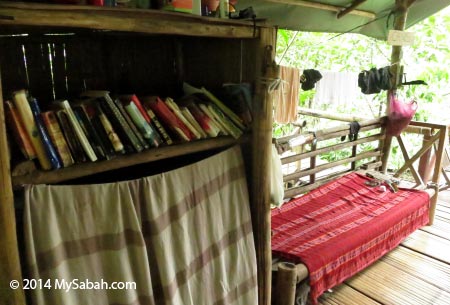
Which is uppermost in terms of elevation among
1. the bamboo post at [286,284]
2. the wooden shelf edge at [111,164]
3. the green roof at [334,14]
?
the green roof at [334,14]

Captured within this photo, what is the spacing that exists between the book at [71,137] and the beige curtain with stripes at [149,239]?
0.11 metres

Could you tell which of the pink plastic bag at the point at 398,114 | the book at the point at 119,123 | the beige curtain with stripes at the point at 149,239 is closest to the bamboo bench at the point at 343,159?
the pink plastic bag at the point at 398,114

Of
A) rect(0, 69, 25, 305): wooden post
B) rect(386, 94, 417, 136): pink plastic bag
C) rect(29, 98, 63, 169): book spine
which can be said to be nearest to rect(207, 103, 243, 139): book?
rect(29, 98, 63, 169): book spine

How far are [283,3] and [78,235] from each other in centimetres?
227

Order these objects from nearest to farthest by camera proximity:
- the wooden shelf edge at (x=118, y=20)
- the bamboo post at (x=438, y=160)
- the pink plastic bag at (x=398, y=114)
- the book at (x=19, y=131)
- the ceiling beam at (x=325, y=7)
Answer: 1. the wooden shelf edge at (x=118, y=20)
2. the book at (x=19, y=131)
3. the ceiling beam at (x=325, y=7)
4. the bamboo post at (x=438, y=160)
5. the pink plastic bag at (x=398, y=114)

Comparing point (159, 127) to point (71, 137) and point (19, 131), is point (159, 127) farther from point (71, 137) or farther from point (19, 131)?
point (19, 131)

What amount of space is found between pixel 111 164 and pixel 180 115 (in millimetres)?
385

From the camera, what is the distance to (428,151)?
3861 mm

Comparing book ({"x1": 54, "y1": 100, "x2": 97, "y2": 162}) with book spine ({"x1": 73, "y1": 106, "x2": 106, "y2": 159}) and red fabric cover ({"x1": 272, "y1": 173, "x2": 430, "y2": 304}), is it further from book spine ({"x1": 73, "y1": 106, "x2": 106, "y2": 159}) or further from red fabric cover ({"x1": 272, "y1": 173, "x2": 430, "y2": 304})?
red fabric cover ({"x1": 272, "y1": 173, "x2": 430, "y2": 304})

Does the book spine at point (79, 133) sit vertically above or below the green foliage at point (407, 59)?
below

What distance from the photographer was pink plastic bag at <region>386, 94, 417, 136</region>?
354 cm

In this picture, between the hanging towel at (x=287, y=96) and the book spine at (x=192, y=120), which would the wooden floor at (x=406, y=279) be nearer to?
the hanging towel at (x=287, y=96)

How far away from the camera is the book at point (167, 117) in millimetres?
1398

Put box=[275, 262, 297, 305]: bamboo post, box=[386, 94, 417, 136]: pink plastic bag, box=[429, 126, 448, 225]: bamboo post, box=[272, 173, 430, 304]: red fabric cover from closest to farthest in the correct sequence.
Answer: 1. box=[275, 262, 297, 305]: bamboo post
2. box=[272, 173, 430, 304]: red fabric cover
3. box=[429, 126, 448, 225]: bamboo post
4. box=[386, 94, 417, 136]: pink plastic bag
